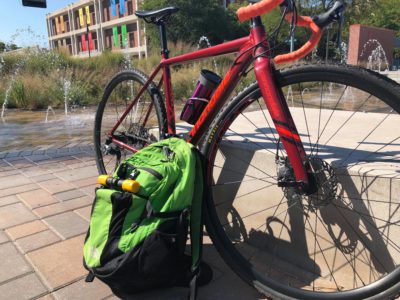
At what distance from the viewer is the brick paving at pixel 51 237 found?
191 cm

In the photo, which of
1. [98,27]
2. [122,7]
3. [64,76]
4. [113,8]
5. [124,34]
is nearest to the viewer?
[64,76]

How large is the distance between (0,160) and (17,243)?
228 cm

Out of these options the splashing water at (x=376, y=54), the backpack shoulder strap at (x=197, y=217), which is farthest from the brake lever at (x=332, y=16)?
the splashing water at (x=376, y=54)

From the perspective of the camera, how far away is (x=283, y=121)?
1.65m

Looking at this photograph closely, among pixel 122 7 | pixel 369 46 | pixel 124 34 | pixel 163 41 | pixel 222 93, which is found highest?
pixel 122 7

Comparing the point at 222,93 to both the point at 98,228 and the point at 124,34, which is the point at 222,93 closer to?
the point at 98,228

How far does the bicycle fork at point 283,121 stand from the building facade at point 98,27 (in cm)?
3517

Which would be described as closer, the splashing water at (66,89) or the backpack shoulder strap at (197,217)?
the backpack shoulder strap at (197,217)

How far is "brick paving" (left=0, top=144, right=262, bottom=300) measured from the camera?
1905mm

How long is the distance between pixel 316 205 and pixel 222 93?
729 mm

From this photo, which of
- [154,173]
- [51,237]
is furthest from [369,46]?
[154,173]

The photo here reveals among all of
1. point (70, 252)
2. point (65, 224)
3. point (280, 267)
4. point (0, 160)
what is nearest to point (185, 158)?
point (280, 267)

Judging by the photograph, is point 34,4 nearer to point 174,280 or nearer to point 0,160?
point 0,160

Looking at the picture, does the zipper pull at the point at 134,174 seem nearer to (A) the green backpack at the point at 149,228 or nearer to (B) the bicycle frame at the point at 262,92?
(A) the green backpack at the point at 149,228
